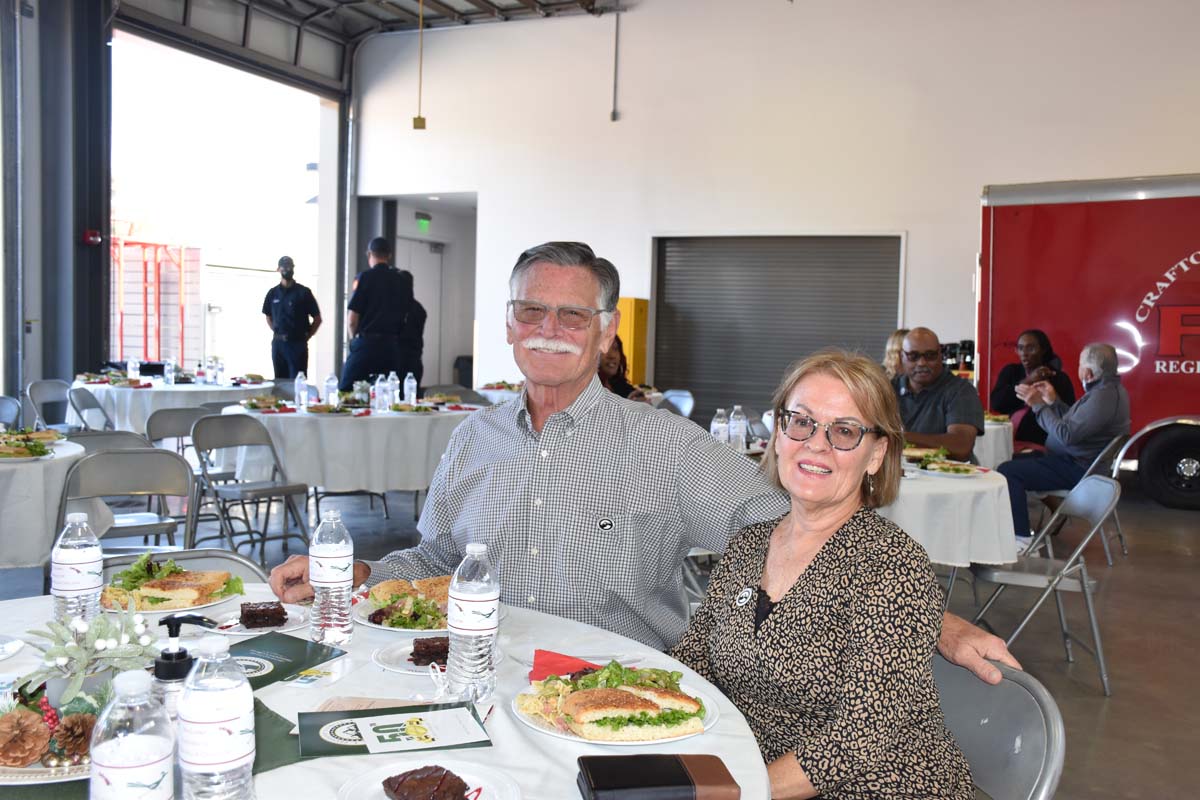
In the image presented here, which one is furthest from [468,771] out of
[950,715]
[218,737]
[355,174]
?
[355,174]

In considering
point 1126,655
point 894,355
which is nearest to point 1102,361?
point 894,355

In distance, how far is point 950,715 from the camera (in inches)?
73.2

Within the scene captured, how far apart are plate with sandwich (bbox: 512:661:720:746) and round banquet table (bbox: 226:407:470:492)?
14.2 feet

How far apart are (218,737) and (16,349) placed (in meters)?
9.75

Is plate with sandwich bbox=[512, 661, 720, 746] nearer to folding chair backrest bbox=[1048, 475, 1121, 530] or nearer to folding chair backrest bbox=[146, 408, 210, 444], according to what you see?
folding chair backrest bbox=[1048, 475, 1121, 530]

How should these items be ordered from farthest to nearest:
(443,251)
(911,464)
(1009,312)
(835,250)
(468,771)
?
1. (443,251)
2. (835,250)
3. (1009,312)
4. (911,464)
5. (468,771)

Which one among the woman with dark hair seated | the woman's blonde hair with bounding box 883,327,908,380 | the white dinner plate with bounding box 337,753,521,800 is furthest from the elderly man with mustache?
the woman with dark hair seated

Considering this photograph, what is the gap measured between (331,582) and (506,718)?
484mm

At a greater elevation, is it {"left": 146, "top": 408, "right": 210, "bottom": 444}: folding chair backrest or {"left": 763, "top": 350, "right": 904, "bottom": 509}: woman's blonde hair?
{"left": 763, "top": 350, "right": 904, "bottom": 509}: woman's blonde hair

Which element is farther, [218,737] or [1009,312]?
[1009,312]

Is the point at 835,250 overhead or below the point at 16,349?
overhead

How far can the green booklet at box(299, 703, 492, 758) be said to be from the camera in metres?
1.35

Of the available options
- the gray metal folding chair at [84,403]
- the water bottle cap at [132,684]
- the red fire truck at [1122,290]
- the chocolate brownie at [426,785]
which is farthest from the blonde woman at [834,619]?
the red fire truck at [1122,290]

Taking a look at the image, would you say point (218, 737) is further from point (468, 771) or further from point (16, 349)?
point (16, 349)
